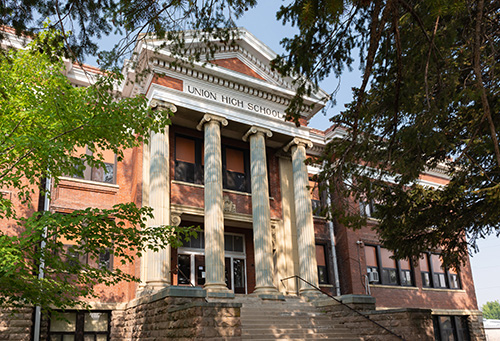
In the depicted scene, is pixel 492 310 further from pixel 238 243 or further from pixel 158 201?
pixel 158 201

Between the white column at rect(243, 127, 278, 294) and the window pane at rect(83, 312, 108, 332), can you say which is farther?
the white column at rect(243, 127, 278, 294)

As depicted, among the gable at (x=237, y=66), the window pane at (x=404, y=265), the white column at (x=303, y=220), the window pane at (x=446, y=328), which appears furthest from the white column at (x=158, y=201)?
the window pane at (x=446, y=328)

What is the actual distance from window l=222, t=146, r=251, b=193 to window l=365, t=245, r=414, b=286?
8.12 meters

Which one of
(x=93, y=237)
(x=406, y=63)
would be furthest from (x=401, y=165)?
(x=93, y=237)

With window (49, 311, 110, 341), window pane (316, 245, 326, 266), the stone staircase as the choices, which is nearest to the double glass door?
the stone staircase

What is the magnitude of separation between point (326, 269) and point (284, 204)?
466 centimetres

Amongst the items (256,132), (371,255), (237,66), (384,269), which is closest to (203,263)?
(256,132)

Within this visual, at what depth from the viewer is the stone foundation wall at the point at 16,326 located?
45.6 ft

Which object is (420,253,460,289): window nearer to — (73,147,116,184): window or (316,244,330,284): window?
(316,244,330,284): window

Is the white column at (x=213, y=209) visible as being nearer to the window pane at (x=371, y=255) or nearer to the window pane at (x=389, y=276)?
the window pane at (x=371, y=255)

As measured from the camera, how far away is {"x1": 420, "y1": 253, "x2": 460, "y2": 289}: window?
25.8 meters

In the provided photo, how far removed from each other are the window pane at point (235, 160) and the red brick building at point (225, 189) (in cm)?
5

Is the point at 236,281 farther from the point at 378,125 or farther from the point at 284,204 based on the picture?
the point at 378,125

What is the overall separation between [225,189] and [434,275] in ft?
47.0
